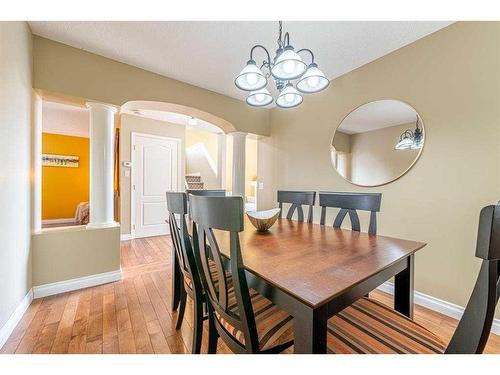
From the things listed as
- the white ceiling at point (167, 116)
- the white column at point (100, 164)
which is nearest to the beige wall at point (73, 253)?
the white column at point (100, 164)

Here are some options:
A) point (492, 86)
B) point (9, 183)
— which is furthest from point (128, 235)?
point (492, 86)

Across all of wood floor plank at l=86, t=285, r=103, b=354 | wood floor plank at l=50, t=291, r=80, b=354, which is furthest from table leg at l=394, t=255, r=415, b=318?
wood floor plank at l=50, t=291, r=80, b=354

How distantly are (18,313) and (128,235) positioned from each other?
2474 millimetres

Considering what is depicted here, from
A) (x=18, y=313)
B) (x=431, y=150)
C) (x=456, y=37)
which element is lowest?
(x=18, y=313)

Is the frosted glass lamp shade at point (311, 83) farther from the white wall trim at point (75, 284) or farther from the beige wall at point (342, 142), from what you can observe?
the white wall trim at point (75, 284)

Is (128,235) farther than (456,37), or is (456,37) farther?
(128,235)

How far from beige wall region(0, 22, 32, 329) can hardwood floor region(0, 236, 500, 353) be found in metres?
0.21

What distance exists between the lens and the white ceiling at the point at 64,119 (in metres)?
3.64

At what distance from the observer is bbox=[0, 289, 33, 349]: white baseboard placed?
54.8 inches

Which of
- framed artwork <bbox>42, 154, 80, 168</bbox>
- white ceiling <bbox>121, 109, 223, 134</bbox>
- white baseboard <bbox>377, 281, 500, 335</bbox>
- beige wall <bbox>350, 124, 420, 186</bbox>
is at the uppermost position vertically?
white ceiling <bbox>121, 109, 223, 134</bbox>

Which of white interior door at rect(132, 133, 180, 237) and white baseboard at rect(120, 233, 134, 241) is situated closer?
white baseboard at rect(120, 233, 134, 241)

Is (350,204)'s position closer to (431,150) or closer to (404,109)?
(431,150)

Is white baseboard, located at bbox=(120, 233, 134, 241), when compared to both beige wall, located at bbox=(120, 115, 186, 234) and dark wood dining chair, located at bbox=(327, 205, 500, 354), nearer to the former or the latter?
beige wall, located at bbox=(120, 115, 186, 234)
